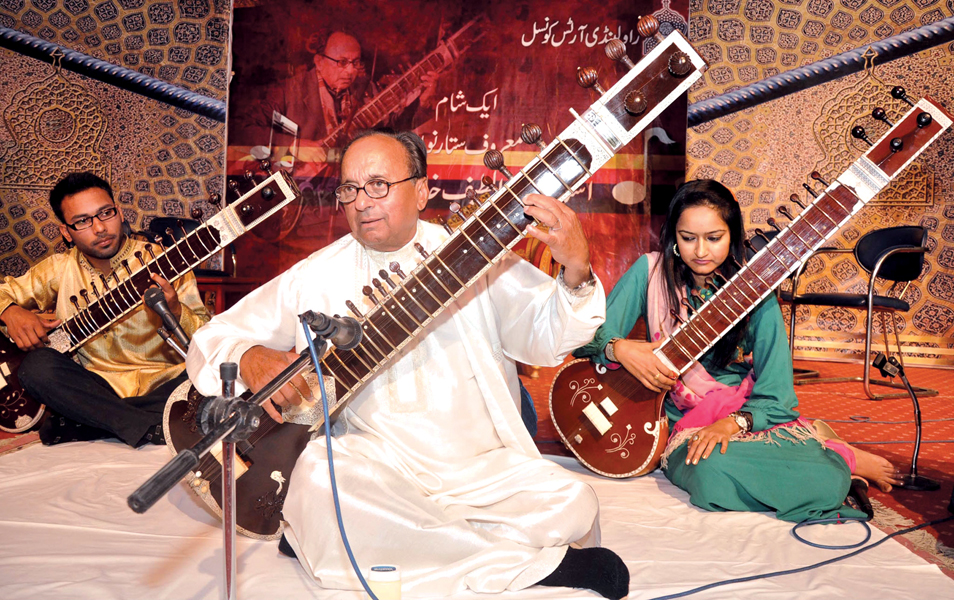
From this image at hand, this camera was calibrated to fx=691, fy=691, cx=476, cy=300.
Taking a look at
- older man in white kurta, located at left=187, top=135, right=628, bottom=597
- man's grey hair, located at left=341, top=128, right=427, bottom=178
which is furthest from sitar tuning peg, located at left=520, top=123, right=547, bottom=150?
man's grey hair, located at left=341, top=128, right=427, bottom=178

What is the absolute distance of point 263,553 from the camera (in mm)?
2045

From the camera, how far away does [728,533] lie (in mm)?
2307

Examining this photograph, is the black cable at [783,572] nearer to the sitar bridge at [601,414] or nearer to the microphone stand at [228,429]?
the sitar bridge at [601,414]

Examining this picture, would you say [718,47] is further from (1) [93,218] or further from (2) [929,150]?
(1) [93,218]

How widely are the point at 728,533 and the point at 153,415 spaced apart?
8.35 feet

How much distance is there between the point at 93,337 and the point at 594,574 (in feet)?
8.82

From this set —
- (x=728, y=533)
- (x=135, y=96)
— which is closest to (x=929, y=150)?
(x=728, y=533)

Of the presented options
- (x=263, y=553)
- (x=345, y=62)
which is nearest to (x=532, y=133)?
(x=263, y=553)

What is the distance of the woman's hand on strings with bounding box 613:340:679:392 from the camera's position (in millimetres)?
2631

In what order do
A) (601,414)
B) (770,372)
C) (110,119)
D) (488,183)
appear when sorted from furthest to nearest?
(110,119) < (601,414) < (770,372) < (488,183)

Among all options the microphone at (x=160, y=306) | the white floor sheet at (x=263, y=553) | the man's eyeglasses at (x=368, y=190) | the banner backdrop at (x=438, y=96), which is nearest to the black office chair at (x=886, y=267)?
the banner backdrop at (x=438, y=96)

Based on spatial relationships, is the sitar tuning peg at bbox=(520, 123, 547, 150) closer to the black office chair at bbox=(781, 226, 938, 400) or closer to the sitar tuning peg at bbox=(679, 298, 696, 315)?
the sitar tuning peg at bbox=(679, 298, 696, 315)

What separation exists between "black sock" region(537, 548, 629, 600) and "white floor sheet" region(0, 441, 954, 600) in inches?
1.2

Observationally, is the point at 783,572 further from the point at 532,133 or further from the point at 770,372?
the point at 532,133
